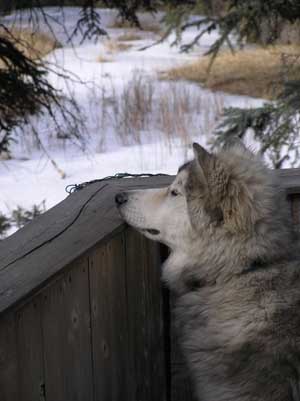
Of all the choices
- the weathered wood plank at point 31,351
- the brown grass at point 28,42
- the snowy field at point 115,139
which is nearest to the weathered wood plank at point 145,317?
the weathered wood plank at point 31,351

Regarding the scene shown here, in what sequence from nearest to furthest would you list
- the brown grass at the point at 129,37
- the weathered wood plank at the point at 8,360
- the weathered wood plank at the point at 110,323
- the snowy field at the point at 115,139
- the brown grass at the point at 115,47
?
the weathered wood plank at the point at 8,360
the weathered wood plank at the point at 110,323
the snowy field at the point at 115,139
the brown grass at the point at 115,47
the brown grass at the point at 129,37

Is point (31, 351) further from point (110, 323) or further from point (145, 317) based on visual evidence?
point (145, 317)

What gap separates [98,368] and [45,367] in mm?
566

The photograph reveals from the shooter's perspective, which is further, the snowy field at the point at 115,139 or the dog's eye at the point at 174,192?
the snowy field at the point at 115,139

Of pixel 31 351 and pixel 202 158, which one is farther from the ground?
pixel 202 158

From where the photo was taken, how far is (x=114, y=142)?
43.0 ft

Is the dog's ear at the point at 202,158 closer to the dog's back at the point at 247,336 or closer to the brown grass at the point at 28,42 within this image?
the dog's back at the point at 247,336

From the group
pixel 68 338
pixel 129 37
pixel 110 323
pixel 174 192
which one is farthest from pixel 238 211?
pixel 129 37

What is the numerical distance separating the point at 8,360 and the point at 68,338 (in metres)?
0.49

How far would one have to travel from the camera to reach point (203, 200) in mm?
3484

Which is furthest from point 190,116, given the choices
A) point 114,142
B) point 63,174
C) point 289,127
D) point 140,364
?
point 140,364

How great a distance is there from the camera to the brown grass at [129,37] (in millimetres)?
24323

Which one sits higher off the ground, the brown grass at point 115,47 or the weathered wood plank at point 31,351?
the weathered wood plank at point 31,351

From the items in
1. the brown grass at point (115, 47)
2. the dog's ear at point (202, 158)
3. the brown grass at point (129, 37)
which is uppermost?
the dog's ear at point (202, 158)
